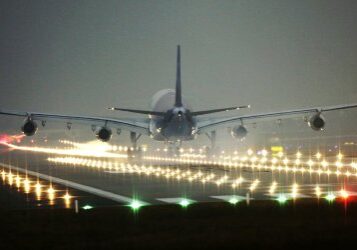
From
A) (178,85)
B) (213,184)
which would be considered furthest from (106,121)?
(213,184)

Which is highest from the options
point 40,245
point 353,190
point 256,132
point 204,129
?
point 256,132

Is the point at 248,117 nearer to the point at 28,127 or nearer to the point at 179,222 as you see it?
the point at 28,127

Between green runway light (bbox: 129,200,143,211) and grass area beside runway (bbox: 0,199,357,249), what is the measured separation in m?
0.40

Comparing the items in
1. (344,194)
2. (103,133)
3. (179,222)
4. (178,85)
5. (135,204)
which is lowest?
(179,222)

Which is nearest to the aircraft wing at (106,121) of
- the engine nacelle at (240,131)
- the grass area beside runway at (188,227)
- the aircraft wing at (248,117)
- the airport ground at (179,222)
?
the aircraft wing at (248,117)

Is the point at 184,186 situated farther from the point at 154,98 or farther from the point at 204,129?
the point at 154,98

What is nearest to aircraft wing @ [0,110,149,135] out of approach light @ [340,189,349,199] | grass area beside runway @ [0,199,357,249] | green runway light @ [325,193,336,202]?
approach light @ [340,189,349,199]

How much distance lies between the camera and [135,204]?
24875 mm

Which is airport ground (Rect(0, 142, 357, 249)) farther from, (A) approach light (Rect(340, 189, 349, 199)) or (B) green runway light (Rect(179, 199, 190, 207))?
(B) green runway light (Rect(179, 199, 190, 207))

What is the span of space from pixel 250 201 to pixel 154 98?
4428 centimetres

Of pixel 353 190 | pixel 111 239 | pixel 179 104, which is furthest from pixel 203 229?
pixel 179 104

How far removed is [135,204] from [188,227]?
22.3 ft

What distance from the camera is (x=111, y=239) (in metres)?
16.5

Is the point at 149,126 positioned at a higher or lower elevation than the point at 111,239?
higher
